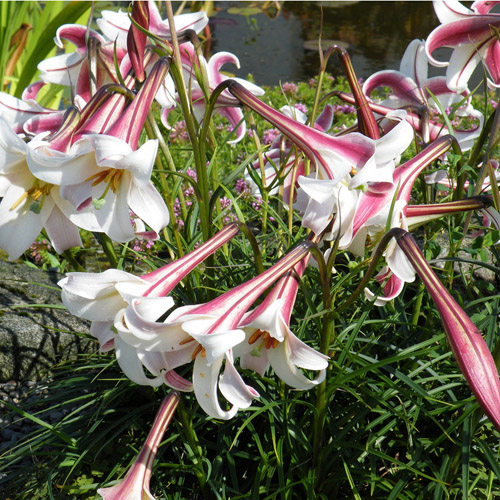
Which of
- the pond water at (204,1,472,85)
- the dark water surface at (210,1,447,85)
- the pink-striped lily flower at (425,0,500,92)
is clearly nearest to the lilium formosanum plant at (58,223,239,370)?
the pink-striped lily flower at (425,0,500,92)

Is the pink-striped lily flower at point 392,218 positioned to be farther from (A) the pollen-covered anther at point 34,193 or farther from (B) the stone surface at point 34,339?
(B) the stone surface at point 34,339

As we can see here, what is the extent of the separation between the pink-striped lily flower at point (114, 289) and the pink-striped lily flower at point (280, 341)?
0.49 ft

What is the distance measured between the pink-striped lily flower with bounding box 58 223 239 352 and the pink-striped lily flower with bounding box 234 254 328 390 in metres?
0.15

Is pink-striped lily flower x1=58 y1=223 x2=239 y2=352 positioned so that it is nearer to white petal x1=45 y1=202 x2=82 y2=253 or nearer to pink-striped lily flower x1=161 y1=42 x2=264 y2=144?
white petal x1=45 y1=202 x2=82 y2=253

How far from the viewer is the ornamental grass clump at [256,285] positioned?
1076mm

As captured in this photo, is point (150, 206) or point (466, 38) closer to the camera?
point (150, 206)

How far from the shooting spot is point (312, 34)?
874 cm

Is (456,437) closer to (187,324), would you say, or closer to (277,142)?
(187,324)

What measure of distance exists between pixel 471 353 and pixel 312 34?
8.45 metres

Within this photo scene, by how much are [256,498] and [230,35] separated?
8078 millimetres

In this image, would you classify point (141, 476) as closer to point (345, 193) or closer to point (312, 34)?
point (345, 193)

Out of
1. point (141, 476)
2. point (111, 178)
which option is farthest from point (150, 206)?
point (141, 476)

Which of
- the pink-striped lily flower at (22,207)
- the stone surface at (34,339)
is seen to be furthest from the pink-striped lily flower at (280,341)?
the stone surface at (34,339)

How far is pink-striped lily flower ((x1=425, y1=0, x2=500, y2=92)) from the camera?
4.89ft
